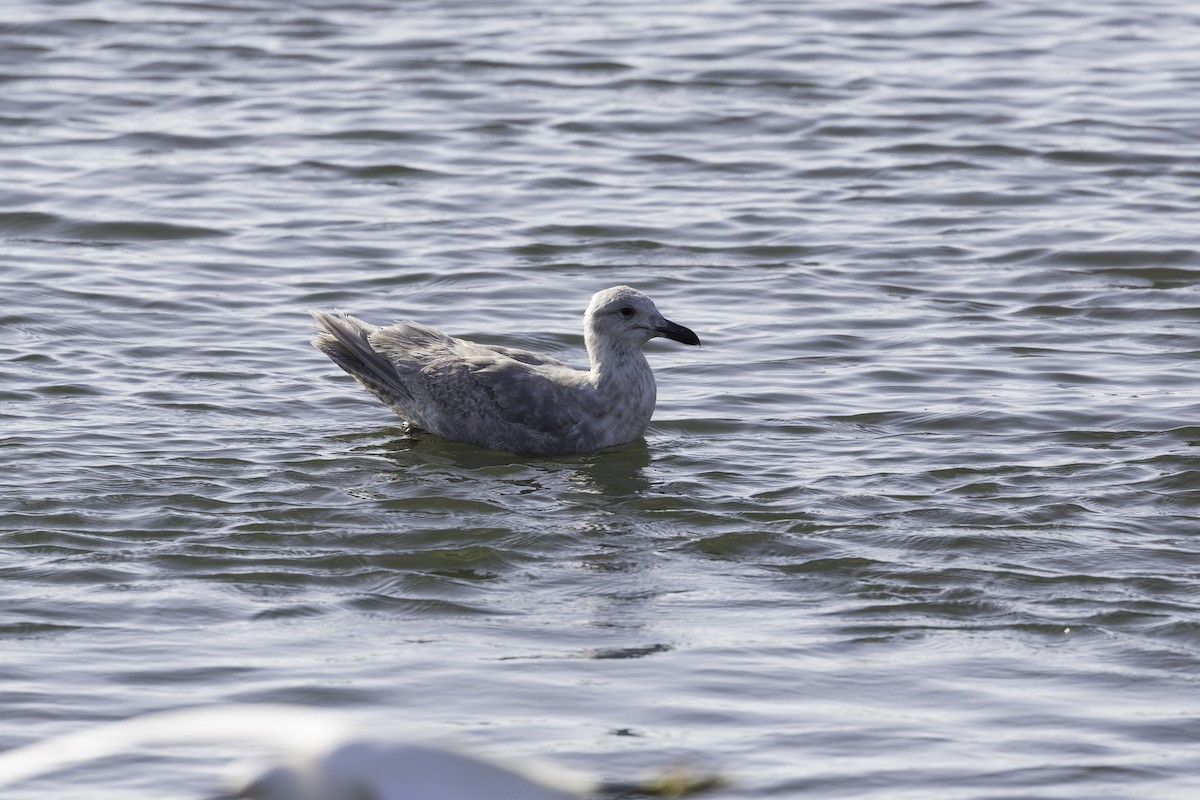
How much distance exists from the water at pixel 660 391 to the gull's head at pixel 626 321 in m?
0.62

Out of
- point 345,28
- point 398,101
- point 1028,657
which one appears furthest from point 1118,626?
point 345,28

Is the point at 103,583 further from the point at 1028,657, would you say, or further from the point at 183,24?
the point at 183,24

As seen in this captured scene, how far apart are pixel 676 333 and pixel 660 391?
3.82ft

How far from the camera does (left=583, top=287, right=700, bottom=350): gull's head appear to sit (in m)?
9.30

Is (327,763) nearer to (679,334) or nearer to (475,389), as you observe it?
(475,389)

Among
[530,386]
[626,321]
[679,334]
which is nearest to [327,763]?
[530,386]

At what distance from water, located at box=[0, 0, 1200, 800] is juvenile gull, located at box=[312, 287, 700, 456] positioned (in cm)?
21

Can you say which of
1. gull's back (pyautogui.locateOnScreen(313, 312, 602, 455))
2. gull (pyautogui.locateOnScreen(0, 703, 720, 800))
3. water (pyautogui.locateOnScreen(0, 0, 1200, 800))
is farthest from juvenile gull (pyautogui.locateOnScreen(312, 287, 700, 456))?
gull (pyautogui.locateOnScreen(0, 703, 720, 800))

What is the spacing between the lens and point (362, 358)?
376 inches

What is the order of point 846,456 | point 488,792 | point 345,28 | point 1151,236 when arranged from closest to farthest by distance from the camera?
point 488,792
point 846,456
point 1151,236
point 345,28

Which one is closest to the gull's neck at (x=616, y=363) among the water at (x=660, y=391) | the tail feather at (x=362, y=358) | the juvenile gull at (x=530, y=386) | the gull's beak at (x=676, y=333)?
the juvenile gull at (x=530, y=386)

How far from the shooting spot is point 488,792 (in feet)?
8.79

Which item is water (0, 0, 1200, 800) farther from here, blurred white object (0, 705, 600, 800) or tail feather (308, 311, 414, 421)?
blurred white object (0, 705, 600, 800)

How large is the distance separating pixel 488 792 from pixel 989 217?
11.3 m
